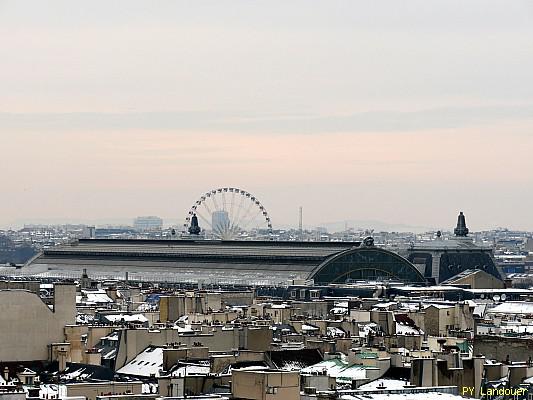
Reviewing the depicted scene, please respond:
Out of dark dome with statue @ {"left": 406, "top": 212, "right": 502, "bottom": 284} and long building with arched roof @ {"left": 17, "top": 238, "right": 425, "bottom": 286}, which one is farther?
dark dome with statue @ {"left": 406, "top": 212, "right": 502, "bottom": 284}

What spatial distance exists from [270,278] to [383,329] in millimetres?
58344

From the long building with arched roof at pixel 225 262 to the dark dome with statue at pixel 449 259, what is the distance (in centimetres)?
854

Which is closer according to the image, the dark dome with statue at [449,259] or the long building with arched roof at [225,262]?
the long building with arched roof at [225,262]

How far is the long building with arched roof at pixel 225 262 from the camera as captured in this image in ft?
460

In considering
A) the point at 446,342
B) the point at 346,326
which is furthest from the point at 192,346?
the point at 346,326

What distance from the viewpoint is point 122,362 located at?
205 ft

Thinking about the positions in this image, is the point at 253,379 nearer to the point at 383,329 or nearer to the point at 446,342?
the point at 446,342

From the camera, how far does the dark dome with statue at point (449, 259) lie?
156 m

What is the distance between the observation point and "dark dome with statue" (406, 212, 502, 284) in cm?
15625

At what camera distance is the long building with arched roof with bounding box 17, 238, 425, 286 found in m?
140

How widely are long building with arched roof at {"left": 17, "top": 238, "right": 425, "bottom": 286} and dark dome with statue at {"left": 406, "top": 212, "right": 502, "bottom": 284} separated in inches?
336

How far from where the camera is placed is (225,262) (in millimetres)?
154000

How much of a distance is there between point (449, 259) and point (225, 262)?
56.1 ft

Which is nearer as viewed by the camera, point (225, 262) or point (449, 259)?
point (225, 262)
